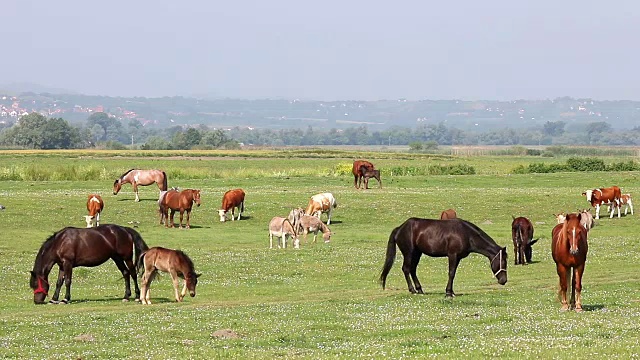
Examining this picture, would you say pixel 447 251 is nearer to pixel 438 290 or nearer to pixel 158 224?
pixel 438 290

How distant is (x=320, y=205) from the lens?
42250mm

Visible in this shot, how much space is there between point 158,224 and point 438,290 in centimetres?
2194

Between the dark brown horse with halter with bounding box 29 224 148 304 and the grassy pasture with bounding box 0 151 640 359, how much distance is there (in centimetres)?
49

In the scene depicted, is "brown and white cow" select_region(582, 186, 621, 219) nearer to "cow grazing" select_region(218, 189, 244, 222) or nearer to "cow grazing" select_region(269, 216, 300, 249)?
"cow grazing" select_region(218, 189, 244, 222)

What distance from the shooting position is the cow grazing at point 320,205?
138 feet

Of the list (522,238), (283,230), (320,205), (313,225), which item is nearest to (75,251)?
(283,230)

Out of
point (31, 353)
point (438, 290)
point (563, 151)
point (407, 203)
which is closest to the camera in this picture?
point (31, 353)

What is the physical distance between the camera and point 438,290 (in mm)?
23312

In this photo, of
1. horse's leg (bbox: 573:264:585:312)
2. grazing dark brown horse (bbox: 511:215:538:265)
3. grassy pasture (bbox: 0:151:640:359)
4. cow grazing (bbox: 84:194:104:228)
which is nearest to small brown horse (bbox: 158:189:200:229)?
grassy pasture (bbox: 0:151:640:359)

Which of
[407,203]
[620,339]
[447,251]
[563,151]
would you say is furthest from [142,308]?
[563,151]

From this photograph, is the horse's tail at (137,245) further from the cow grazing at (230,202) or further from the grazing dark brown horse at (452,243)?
the cow grazing at (230,202)

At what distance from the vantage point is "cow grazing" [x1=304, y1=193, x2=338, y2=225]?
4206cm

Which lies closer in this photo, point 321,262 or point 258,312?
point 258,312

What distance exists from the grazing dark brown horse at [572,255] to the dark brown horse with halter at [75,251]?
8.80 m
